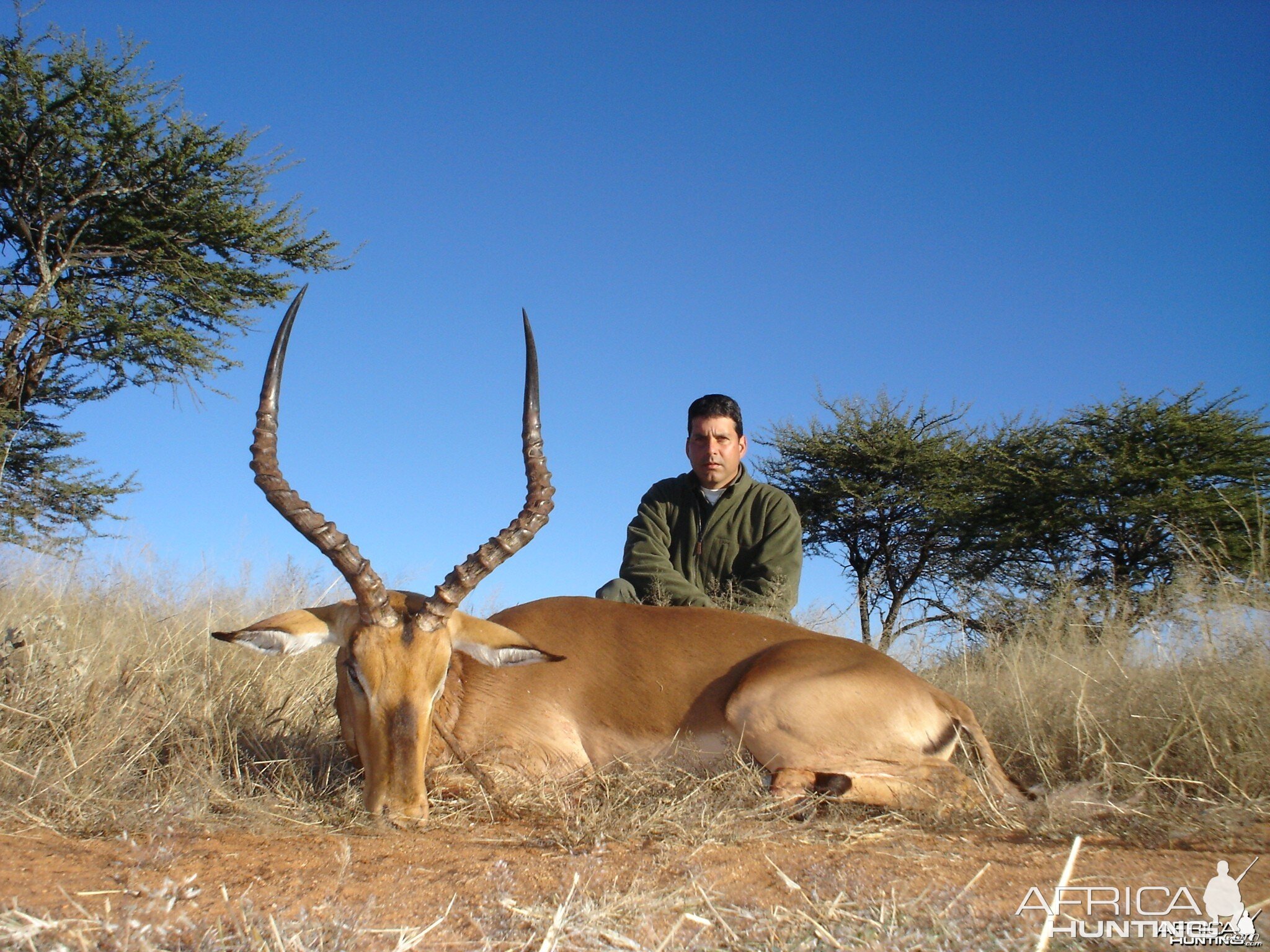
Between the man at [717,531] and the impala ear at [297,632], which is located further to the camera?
the man at [717,531]

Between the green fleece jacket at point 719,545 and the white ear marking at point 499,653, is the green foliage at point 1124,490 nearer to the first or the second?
the green fleece jacket at point 719,545

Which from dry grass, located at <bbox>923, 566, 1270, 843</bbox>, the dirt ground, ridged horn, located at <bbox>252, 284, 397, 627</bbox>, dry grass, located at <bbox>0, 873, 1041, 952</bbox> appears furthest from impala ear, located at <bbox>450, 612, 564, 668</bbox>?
dry grass, located at <bbox>923, 566, 1270, 843</bbox>

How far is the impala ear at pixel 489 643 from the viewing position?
170 inches

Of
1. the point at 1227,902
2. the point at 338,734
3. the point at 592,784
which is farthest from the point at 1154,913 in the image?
the point at 338,734

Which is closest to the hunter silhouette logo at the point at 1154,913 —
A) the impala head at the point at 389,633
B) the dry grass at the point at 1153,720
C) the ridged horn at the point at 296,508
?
the dry grass at the point at 1153,720

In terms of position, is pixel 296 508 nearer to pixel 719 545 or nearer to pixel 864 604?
pixel 719 545

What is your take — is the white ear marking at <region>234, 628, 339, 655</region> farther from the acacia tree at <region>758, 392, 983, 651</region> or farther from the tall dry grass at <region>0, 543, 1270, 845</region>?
the acacia tree at <region>758, 392, 983, 651</region>

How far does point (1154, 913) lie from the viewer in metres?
2.62

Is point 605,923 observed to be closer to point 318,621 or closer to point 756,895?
point 756,895

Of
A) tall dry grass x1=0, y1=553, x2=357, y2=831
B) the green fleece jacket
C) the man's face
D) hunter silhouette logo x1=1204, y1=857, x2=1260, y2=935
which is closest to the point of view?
hunter silhouette logo x1=1204, y1=857, x2=1260, y2=935

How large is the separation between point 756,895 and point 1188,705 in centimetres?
317

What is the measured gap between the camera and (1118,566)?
15891mm

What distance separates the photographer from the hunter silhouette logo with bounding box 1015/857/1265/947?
95.8 inches

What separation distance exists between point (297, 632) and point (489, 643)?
83 cm
